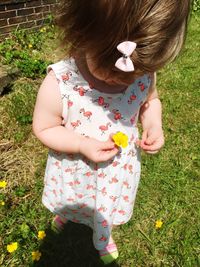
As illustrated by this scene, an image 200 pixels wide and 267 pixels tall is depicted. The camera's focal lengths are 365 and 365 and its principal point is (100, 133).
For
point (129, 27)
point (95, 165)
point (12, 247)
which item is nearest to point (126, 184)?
point (95, 165)

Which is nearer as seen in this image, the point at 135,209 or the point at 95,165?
the point at 95,165

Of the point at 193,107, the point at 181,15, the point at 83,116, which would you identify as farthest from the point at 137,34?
the point at 193,107

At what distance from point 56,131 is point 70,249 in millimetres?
1191

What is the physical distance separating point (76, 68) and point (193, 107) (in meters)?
2.46

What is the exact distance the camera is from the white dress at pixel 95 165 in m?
1.73

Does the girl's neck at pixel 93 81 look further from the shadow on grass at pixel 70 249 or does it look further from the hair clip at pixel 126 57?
the shadow on grass at pixel 70 249

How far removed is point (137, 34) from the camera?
1.36 meters

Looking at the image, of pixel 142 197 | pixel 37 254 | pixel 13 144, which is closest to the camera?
pixel 37 254

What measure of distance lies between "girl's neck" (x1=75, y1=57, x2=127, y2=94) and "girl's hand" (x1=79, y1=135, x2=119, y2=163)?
0.23m

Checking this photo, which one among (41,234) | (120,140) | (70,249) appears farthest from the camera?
(70,249)

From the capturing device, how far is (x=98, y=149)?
5.67 feet

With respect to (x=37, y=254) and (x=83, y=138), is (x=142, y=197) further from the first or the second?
(x=83, y=138)

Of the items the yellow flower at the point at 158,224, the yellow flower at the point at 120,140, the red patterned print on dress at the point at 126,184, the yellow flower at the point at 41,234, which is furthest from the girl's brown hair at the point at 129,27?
the yellow flower at the point at 158,224

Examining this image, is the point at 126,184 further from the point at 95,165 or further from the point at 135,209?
the point at 135,209
